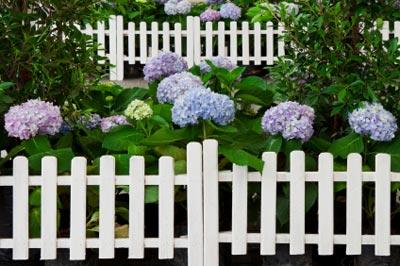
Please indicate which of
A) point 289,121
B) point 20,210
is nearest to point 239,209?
point 289,121

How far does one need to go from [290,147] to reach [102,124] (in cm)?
96

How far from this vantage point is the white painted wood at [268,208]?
3.84 m

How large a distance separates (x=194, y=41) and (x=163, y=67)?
6.56 m

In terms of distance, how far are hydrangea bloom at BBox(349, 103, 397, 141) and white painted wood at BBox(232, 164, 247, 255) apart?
0.56m

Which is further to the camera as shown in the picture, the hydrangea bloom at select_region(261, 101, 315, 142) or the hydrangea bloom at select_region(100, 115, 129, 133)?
the hydrangea bloom at select_region(100, 115, 129, 133)

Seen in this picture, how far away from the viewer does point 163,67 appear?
193 inches

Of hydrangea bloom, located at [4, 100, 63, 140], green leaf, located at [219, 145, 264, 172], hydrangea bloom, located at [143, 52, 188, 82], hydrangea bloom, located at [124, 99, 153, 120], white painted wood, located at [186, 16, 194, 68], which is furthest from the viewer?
white painted wood, located at [186, 16, 194, 68]

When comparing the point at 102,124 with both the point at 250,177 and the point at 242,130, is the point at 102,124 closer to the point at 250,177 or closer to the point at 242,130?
→ the point at 242,130

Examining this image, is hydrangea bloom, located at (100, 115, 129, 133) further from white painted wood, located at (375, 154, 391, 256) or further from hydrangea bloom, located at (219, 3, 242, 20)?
hydrangea bloom, located at (219, 3, 242, 20)

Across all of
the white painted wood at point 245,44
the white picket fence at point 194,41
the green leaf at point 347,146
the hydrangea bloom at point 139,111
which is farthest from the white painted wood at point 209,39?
the green leaf at point 347,146

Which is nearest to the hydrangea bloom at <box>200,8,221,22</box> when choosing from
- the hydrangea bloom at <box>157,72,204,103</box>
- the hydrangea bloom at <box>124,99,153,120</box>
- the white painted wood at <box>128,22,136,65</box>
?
the white painted wood at <box>128,22,136,65</box>

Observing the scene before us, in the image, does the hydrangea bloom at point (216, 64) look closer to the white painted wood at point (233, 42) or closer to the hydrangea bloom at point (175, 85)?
the hydrangea bloom at point (175, 85)

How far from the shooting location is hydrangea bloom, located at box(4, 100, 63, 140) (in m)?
4.04

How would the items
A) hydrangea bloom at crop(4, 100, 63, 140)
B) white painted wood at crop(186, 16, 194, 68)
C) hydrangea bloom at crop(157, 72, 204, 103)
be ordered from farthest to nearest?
white painted wood at crop(186, 16, 194, 68), hydrangea bloom at crop(157, 72, 204, 103), hydrangea bloom at crop(4, 100, 63, 140)
